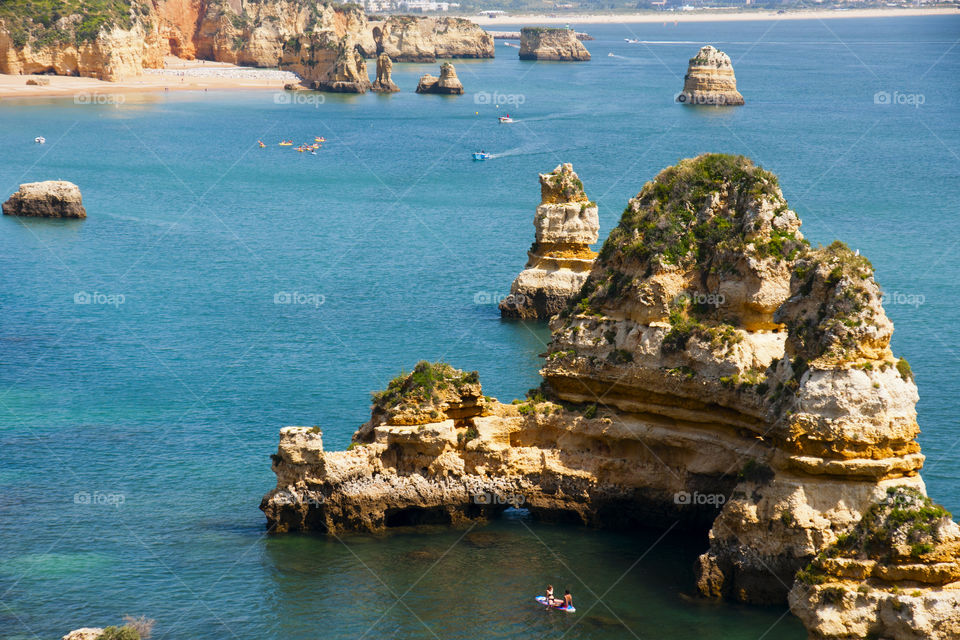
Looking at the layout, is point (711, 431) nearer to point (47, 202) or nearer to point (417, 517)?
point (417, 517)

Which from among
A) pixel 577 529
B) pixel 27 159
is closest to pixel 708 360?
pixel 577 529

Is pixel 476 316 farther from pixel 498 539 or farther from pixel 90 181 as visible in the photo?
pixel 90 181

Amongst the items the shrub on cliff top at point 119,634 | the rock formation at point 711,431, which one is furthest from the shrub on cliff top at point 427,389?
the shrub on cliff top at point 119,634

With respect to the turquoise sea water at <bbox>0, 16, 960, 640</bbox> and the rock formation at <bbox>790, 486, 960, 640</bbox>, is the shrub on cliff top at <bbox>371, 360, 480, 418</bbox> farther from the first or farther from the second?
the rock formation at <bbox>790, 486, 960, 640</bbox>

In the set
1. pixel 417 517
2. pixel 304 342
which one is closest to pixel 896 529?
pixel 417 517

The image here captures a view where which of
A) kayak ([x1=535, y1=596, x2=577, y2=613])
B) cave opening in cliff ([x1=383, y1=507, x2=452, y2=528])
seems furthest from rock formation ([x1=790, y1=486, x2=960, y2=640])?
cave opening in cliff ([x1=383, y1=507, x2=452, y2=528])

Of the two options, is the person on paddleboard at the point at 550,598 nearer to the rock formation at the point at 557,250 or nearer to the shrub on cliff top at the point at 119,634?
the shrub on cliff top at the point at 119,634
